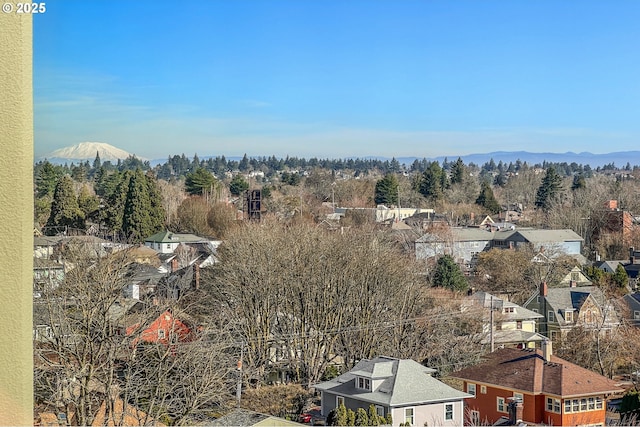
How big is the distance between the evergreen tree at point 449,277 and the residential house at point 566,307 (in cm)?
210

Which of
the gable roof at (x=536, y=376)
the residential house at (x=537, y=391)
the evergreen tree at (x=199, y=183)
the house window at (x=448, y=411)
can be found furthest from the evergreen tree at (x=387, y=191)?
the house window at (x=448, y=411)

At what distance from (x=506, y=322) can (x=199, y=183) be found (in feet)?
93.9

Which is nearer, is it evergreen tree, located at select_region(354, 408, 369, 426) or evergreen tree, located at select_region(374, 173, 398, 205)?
evergreen tree, located at select_region(354, 408, 369, 426)

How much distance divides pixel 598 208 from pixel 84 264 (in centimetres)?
3614

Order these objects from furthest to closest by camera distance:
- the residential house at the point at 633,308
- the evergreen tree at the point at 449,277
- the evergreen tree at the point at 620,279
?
1. the evergreen tree at the point at 620,279
2. the evergreen tree at the point at 449,277
3. the residential house at the point at 633,308

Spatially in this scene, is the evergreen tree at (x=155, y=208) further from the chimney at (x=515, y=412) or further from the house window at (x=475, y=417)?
the chimney at (x=515, y=412)

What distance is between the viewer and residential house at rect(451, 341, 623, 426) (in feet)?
46.7

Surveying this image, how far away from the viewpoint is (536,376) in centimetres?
1487

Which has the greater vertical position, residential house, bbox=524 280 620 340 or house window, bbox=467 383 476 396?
residential house, bbox=524 280 620 340

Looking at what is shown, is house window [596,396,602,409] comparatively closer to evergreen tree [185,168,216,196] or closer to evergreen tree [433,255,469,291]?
evergreen tree [433,255,469,291]

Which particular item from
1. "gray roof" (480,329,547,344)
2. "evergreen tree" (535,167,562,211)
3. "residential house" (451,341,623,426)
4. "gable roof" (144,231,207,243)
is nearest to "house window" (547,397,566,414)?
"residential house" (451,341,623,426)

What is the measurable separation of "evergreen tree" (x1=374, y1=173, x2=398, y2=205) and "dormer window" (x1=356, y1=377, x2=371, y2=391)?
43.2 meters

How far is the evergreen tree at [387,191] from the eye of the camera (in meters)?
57.7

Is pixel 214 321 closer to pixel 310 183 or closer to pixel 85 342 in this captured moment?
pixel 85 342
